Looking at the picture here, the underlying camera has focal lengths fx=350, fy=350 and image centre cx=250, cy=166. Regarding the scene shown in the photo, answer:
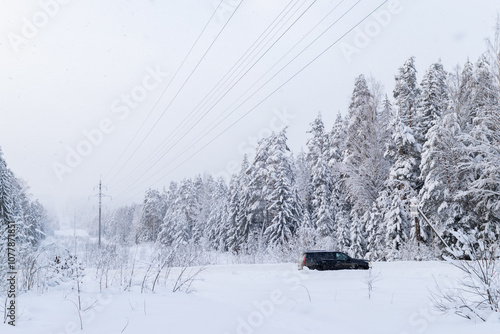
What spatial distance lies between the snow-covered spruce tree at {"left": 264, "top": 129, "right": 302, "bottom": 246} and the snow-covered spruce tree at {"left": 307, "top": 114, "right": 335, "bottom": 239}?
221 centimetres

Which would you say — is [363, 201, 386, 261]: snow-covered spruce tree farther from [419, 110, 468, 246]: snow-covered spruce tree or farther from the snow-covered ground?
the snow-covered ground

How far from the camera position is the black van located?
15.9 meters

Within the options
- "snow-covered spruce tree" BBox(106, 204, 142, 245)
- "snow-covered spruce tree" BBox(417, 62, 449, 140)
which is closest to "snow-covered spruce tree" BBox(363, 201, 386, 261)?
"snow-covered spruce tree" BBox(417, 62, 449, 140)

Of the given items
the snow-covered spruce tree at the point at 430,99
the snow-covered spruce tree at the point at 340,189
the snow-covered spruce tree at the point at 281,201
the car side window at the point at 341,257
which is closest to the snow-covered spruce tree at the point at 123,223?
the snow-covered spruce tree at the point at 281,201

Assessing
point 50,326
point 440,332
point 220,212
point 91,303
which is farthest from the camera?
point 220,212

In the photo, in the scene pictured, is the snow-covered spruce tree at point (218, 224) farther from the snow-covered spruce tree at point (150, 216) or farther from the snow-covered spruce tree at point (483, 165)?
the snow-covered spruce tree at point (483, 165)

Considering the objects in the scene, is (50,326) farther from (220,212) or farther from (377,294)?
(220,212)

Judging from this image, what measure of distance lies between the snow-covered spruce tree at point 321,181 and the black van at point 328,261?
46.9 ft

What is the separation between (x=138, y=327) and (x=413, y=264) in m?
14.2

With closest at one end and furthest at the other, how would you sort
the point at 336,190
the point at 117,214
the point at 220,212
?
the point at 336,190 < the point at 220,212 < the point at 117,214

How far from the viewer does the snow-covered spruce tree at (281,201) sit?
3231 cm

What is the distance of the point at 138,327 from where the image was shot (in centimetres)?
462

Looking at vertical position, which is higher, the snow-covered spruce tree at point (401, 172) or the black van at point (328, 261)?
the snow-covered spruce tree at point (401, 172)

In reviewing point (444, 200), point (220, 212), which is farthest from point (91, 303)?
point (220, 212)
